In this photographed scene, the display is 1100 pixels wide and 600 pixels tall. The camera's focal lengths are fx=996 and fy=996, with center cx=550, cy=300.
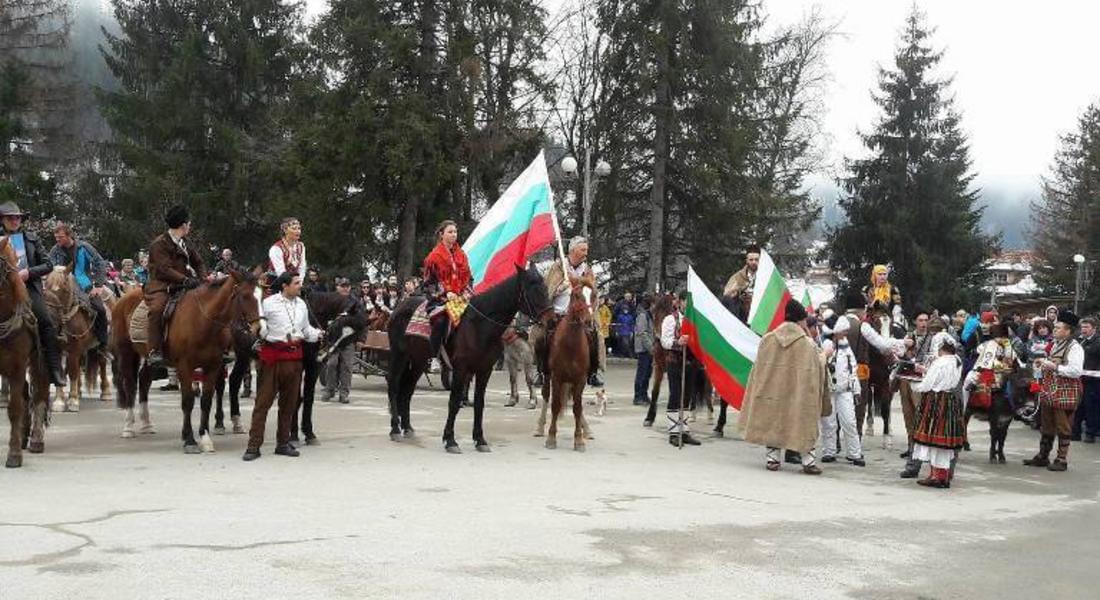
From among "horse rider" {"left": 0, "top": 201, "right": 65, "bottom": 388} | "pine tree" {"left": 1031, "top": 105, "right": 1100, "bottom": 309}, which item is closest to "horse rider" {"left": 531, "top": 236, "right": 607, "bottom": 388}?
"horse rider" {"left": 0, "top": 201, "right": 65, "bottom": 388}

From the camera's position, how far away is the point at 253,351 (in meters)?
11.8

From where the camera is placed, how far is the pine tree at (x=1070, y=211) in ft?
151

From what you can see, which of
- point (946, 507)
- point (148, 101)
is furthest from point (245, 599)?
point (148, 101)

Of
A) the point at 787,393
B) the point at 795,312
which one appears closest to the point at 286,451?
the point at 787,393

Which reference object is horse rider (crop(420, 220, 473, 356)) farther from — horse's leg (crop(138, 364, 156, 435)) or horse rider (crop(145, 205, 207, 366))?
horse's leg (crop(138, 364, 156, 435))

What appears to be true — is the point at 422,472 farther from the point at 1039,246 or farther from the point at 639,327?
the point at 1039,246

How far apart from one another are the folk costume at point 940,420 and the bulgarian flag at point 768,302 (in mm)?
2438

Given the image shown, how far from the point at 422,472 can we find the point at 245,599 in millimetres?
4696

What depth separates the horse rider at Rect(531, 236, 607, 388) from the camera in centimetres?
1275

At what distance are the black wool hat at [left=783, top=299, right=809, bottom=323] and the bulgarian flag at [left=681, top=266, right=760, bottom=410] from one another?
1.43 meters

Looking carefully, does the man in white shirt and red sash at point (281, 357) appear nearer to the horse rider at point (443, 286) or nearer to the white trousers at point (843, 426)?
the horse rider at point (443, 286)

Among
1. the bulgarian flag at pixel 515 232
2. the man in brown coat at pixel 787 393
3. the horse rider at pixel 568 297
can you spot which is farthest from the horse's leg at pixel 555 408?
the man in brown coat at pixel 787 393

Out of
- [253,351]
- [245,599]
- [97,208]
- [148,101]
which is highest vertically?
[148,101]

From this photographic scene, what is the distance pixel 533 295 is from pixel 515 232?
6.62 ft
